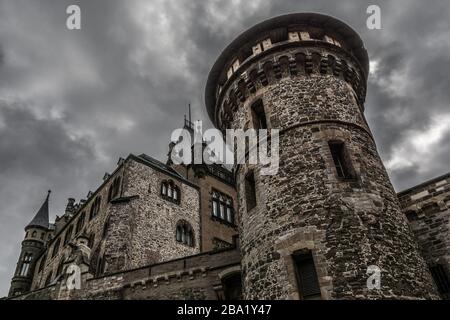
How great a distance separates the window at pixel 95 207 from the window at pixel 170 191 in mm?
5157

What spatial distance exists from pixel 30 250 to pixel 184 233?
27694 mm

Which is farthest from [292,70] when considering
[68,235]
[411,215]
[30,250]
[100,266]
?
[30,250]

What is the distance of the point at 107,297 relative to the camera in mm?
16047

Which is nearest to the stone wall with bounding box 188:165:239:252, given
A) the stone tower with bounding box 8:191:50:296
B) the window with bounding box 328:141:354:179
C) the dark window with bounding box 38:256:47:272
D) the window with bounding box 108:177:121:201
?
the window with bounding box 108:177:121:201

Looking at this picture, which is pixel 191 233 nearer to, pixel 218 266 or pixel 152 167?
pixel 152 167

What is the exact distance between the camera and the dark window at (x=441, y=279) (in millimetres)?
11561

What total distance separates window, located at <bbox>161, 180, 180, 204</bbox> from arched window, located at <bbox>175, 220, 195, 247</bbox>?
178 centimetres

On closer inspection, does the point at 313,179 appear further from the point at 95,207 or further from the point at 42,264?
the point at 42,264

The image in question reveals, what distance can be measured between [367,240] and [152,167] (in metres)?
19.2

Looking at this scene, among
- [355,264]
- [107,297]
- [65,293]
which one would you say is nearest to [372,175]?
[355,264]

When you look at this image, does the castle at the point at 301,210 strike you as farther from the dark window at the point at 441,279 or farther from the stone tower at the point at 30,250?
the stone tower at the point at 30,250

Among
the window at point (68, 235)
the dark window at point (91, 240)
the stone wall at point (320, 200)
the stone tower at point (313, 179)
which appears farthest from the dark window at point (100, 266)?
the window at point (68, 235)

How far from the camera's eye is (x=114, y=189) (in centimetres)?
2527

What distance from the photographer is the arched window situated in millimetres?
24572
